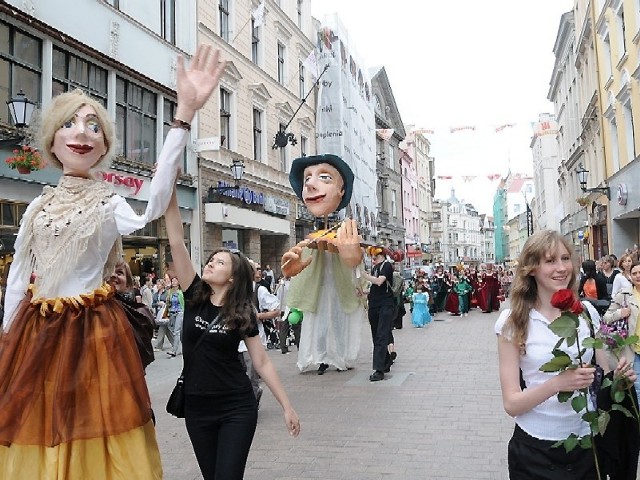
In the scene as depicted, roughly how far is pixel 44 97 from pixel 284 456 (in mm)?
10053

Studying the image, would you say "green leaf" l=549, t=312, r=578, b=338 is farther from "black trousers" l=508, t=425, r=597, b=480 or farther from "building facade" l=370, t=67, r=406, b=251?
"building facade" l=370, t=67, r=406, b=251

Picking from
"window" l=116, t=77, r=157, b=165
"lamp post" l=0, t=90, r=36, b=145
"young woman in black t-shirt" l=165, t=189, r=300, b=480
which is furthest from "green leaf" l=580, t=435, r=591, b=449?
"window" l=116, t=77, r=157, b=165

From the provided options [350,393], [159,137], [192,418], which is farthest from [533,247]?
[159,137]

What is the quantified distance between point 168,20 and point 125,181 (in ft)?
17.7

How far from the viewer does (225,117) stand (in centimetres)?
1948

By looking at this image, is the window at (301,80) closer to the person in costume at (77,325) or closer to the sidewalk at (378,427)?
the sidewalk at (378,427)

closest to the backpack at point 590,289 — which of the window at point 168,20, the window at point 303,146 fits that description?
the window at point 168,20

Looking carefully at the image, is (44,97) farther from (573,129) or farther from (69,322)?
(573,129)

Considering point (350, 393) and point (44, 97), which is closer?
point (350, 393)

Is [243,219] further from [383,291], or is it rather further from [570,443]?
[570,443]

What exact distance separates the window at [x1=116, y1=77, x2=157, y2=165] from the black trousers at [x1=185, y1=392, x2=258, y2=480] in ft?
40.6

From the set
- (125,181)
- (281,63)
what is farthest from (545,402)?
(281,63)

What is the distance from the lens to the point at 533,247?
2.59 metres

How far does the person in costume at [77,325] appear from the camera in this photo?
231cm
